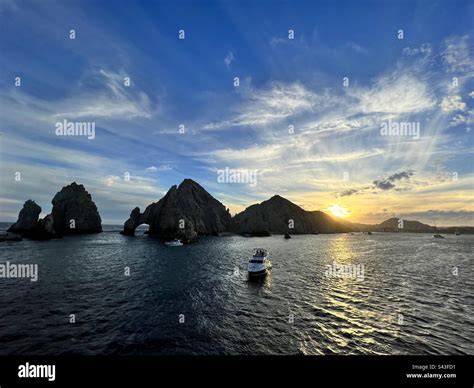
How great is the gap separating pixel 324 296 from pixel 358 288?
388 inches

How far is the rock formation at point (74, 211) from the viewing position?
15925cm

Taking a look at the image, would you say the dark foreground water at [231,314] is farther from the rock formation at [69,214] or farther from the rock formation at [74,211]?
the rock formation at [74,211]

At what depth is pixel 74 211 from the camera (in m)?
165

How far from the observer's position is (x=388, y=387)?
300 inches

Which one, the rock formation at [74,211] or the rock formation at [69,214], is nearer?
the rock formation at [69,214]

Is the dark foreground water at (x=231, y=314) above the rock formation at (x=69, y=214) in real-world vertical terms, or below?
below

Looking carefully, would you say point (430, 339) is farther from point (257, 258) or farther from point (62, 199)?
point (62, 199)

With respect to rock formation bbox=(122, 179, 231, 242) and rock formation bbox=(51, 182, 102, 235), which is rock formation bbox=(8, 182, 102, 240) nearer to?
rock formation bbox=(51, 182, 102, 235)
